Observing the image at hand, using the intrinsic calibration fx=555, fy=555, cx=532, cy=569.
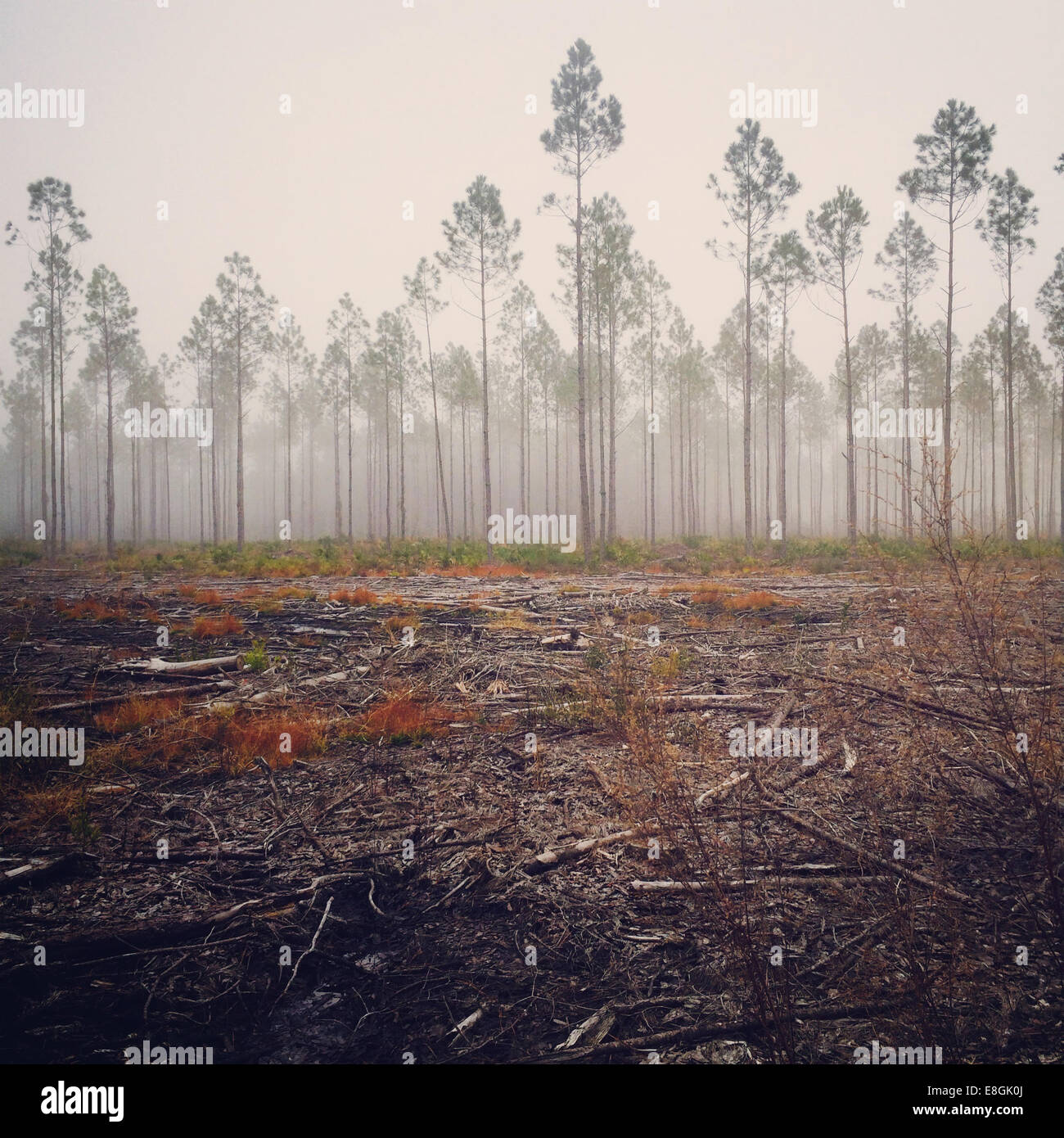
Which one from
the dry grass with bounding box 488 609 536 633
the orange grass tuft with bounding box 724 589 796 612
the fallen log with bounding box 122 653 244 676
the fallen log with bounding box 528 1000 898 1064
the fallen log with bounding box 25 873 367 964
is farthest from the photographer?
the orange grass tuft with bounding box 724 589 796 612

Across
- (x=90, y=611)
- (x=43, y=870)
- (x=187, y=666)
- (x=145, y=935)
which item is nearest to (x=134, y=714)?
(x=187, y=666)

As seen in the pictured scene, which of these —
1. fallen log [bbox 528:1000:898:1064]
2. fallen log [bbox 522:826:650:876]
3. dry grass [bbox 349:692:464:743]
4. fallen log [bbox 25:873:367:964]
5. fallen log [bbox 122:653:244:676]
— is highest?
fallen log [bbox 122:653:244:676]

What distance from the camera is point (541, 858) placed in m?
3.72

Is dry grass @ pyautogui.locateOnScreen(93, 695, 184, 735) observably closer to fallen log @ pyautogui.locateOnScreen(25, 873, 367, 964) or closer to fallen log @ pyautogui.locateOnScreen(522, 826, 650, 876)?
fallen log @ pyautogui.locateOnScreen(25, 873, 367, 964)

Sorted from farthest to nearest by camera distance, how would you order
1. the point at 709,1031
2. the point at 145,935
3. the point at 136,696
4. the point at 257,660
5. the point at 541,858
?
the point at 257,660, the point at 136,696, the point at 541,858, the point at 145,935, the point at 709,1031

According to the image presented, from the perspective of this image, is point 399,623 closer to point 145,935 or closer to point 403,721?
point 403,721

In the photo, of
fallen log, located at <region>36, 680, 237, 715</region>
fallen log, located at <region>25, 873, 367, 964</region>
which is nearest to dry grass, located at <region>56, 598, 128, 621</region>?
fallen log, located at <region>36, 680, 237, 715</region>

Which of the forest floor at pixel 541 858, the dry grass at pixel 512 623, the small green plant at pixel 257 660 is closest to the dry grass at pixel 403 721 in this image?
the forest floor at pixel 541 858

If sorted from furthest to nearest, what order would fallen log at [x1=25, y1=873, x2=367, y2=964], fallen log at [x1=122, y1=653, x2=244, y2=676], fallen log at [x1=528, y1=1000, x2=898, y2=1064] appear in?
fallen log at [x1=122, y1=653, x2=244, y2=676] < fallen log at [x1=25, y1=873, x2=367, y2=964] < fallen log at [x1=528, y1=1000, x2=898, y2=1064]

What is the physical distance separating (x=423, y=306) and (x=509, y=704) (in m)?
24.2

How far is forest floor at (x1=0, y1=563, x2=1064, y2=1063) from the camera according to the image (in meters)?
2.62

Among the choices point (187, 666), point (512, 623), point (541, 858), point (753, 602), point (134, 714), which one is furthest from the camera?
point (753, 602)

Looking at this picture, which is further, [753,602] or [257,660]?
[753,602]
